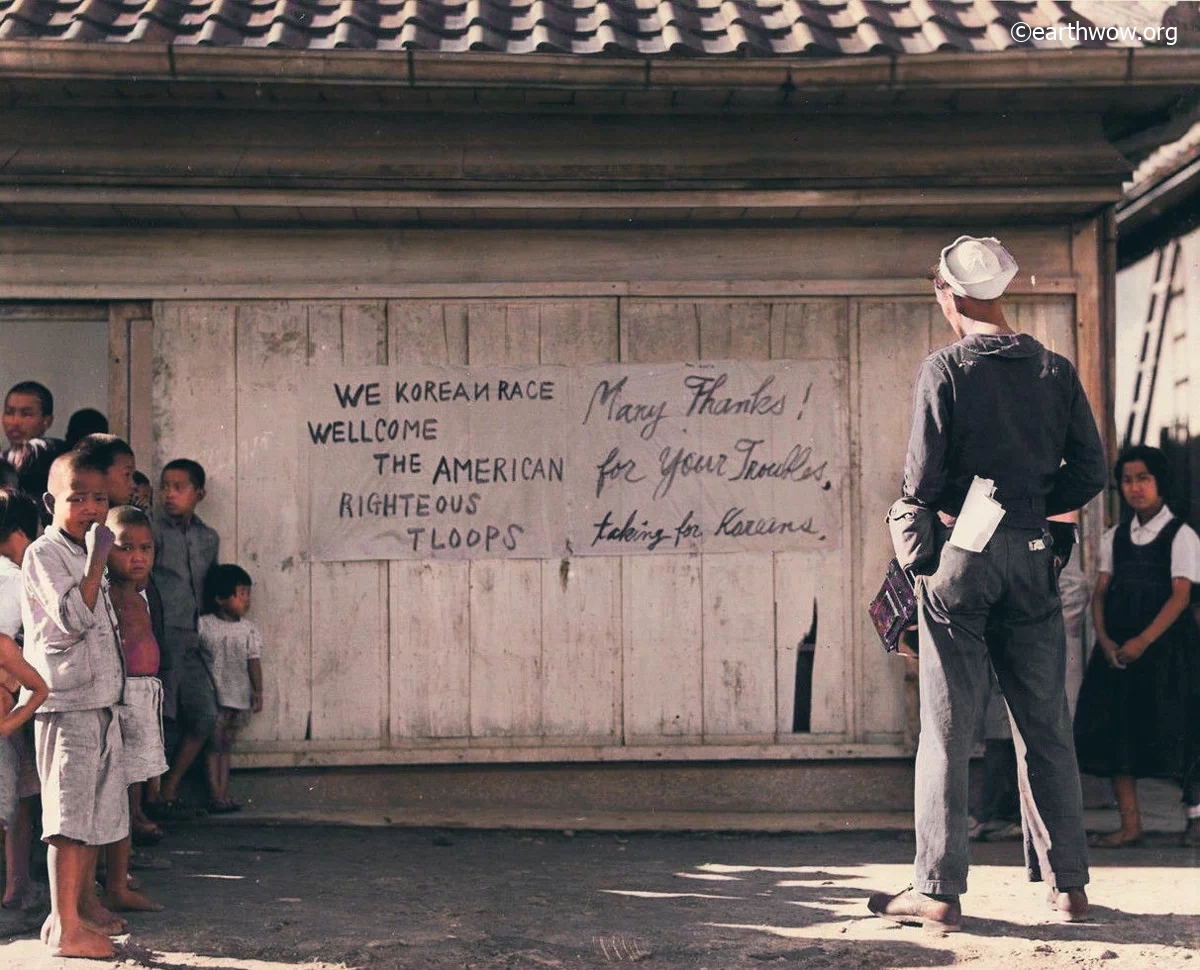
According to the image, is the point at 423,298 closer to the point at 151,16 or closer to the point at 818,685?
the point at 151,16

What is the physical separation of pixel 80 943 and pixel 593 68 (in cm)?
380

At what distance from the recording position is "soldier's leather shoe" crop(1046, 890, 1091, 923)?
4723mm

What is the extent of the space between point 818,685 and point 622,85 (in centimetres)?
281

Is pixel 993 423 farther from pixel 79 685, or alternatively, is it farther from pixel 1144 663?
pixel 79 685

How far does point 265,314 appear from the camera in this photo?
268 inches

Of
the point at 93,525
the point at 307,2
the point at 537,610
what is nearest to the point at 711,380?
the point at 537,610

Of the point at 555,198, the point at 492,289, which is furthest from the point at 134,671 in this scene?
the point at 555,198

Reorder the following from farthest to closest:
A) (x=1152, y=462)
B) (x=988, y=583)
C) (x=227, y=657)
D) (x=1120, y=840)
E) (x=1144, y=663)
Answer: (x=227, y=657)
(x=1152, y=462)
(x=1144, y=663)
(x=1120, y=840)
(x=988, y=583)

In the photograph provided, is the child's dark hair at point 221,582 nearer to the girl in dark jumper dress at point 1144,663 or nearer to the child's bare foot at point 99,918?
the child's bare foot at point 99,918

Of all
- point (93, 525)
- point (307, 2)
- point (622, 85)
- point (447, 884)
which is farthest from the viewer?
point (307, 2)

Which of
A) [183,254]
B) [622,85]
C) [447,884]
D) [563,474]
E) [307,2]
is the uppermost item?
[307,2]

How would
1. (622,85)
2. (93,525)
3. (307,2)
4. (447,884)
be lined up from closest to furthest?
(93,525), (447,884), (622,85), (307,2)

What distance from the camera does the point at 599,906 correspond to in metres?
5.14

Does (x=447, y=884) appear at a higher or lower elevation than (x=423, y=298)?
lower
